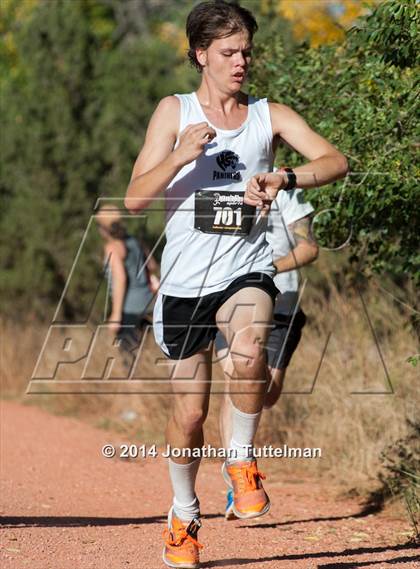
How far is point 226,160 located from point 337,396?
3.97 meters

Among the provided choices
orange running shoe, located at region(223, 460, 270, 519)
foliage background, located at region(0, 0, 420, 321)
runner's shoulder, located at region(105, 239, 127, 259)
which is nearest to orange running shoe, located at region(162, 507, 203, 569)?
orange running shoe, located at region(223, 460, 270, 519)

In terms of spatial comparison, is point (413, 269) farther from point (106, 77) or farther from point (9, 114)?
point (106, 77)

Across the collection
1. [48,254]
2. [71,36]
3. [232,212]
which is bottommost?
[232,212]

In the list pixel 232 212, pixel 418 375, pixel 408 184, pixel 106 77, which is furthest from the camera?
pixel 106 77

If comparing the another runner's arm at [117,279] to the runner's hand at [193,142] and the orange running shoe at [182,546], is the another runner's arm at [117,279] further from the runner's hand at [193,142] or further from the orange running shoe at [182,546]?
the runner's hand at [193,142]

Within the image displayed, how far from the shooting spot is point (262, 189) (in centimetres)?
478

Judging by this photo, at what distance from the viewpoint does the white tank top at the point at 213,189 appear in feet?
16.4

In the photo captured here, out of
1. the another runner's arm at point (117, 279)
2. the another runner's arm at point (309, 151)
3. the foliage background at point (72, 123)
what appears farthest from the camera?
the foliage background at point (72, 123)

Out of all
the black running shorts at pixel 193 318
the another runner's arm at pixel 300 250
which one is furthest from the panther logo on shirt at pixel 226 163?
the another runner's arm at pixel 300 250

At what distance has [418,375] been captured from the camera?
819 cm

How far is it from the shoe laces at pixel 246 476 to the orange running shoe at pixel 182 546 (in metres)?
0.28

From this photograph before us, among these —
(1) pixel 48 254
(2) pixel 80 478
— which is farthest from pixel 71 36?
(2) pixel 80 478

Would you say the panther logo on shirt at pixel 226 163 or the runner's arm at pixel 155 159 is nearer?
the runner's arm at pixel 155 159

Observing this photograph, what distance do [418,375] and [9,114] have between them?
9279 mm
